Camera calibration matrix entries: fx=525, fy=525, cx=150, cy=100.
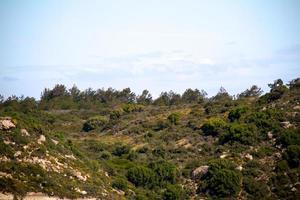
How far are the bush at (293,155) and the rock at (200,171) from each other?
8865mm

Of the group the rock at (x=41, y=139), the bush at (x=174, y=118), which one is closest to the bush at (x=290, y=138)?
the bush at (x=174, y=118)

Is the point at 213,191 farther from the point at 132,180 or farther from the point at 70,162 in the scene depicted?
the point at 70,162

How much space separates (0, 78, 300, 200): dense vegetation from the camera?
50.4 m

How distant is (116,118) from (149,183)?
42.6 m

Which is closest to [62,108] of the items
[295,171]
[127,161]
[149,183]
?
[127,161]

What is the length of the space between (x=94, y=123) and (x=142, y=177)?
130 ft

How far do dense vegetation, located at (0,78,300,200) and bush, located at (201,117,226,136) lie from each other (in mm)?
148

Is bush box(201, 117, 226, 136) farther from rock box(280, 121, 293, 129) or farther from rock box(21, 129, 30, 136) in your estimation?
rock box(21, 129, 30, 136)

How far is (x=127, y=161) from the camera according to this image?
65875 mm

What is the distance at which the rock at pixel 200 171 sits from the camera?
5878 cm

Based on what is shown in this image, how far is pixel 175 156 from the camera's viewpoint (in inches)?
2653

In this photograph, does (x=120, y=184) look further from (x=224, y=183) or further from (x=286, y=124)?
(x=286, y=124)

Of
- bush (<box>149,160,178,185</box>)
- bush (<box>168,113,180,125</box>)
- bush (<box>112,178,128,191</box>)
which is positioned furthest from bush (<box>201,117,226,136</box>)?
bush (<box>112,178,128,191</box>)

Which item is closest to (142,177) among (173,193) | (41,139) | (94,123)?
(173,193)
